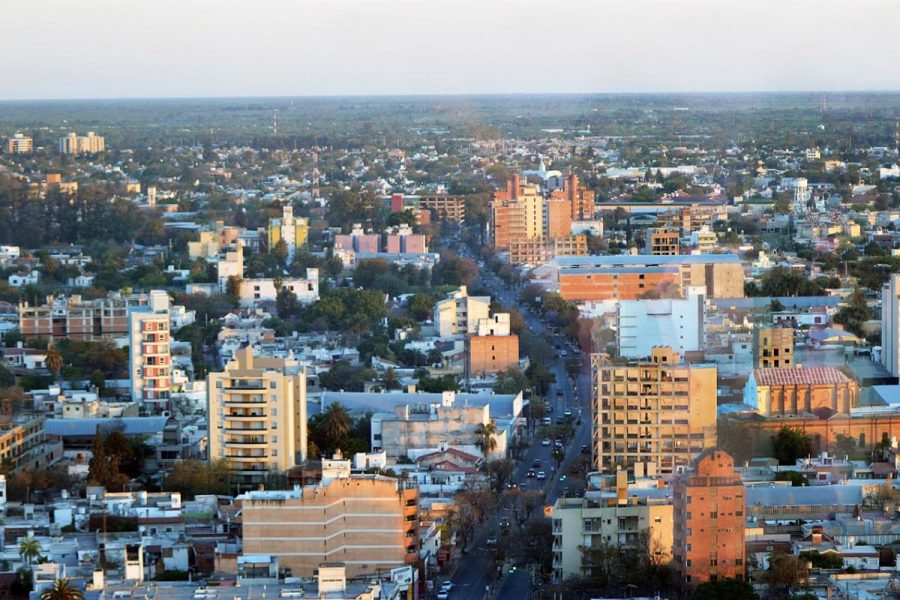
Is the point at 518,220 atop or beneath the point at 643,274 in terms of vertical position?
atop

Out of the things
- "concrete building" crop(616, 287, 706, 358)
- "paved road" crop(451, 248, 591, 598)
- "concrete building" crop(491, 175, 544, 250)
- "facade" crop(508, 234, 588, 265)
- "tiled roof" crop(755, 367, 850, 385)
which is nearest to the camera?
"paved road" crop(451, 248, 591, 598)

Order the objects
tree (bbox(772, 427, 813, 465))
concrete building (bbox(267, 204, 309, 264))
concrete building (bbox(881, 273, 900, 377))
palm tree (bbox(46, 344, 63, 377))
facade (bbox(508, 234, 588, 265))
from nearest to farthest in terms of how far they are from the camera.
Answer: tree (bbox(772, 427, 813, 465)) → concrete building (bbox(881, 273, 900, 377)) → palm tree (bbox(46, 344, 63, 377)) → facade (bbox(508, 234, 588, 265)) → concrete building (bbox(267, 204, 309, 264))

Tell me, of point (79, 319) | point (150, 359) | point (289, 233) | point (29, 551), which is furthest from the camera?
point (289, 233)

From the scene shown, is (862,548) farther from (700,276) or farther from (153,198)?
(153,198)

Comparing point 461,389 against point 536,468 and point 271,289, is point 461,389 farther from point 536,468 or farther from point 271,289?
point 271,289

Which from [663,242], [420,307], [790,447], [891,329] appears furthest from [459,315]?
[790,447]

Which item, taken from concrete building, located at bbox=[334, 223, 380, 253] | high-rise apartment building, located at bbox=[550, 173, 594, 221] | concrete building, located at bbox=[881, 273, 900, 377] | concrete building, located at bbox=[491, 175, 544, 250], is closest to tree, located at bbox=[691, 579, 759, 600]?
concrete building, located at bbox=[881, 273, 900, 377]

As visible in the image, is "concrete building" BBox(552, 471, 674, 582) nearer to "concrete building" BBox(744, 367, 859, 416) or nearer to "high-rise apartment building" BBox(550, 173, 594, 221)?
"concrete building" BBox(744, 367, 859, 416)
